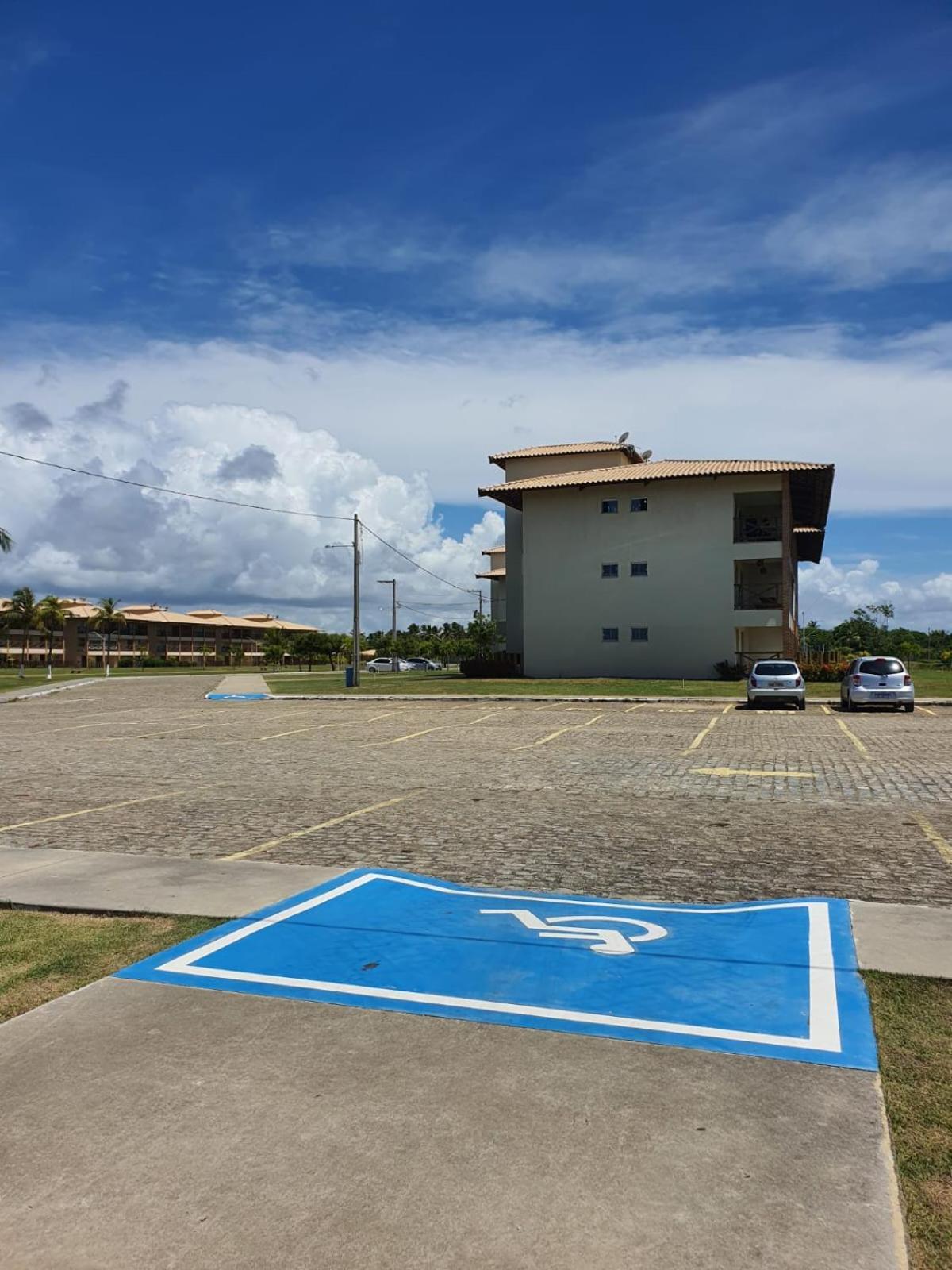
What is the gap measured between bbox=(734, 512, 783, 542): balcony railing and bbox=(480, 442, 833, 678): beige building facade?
75 millimetres

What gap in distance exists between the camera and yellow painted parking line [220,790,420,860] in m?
8.77

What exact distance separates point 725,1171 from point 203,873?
5426mm

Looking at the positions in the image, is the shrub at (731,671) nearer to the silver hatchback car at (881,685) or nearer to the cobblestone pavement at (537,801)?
the silver hatchback car at (881,685)

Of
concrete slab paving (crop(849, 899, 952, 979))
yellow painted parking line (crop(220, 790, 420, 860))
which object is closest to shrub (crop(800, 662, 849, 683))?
yellow painted parking line (crop(220, 790, 420, 860))

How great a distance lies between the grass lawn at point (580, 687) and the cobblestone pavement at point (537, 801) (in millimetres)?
14298

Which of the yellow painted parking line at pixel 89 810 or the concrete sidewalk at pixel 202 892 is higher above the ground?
the concrete sidewalk at pixel 202 892

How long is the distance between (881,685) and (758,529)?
2314 cm

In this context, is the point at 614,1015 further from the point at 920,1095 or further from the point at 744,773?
the point at 744,773

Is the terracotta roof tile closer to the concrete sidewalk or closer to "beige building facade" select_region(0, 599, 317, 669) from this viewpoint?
the concrete sidewalk

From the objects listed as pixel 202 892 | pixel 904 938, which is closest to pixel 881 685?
pixel 904 938

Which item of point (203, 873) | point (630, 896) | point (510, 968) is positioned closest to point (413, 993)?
point (510, 968)

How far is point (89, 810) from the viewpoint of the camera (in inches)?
441

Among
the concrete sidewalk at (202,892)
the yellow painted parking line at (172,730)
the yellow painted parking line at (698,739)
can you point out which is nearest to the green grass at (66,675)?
the yellow painted parking line at (172,730)

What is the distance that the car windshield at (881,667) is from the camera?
29.0m
